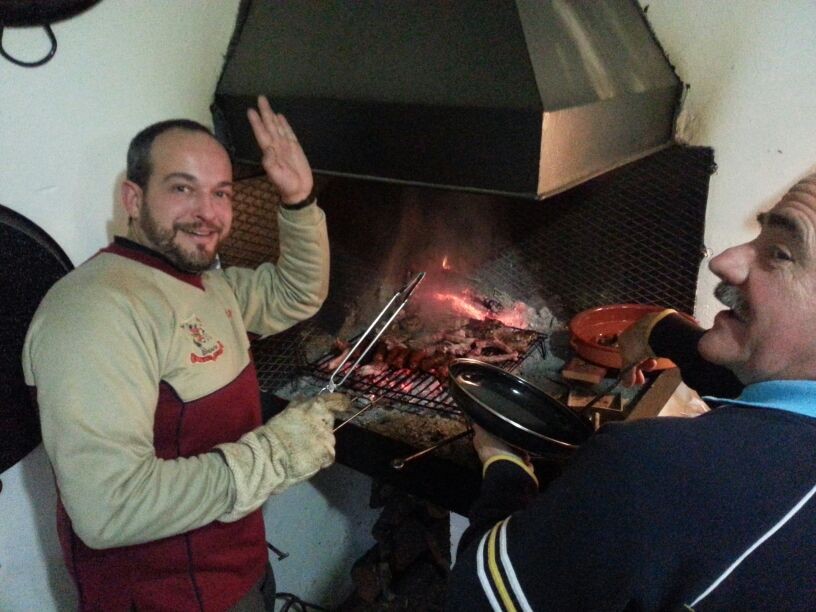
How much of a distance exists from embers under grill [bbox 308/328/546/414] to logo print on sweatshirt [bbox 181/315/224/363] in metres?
0.59

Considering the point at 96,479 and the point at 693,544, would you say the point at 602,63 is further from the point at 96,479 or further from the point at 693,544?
the point at 96,479

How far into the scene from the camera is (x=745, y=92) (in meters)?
1.60

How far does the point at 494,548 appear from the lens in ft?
2.92

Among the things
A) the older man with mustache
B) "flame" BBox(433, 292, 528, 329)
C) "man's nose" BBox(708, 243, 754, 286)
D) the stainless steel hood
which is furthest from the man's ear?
"flame" BBox(433, 292, 528, 329)

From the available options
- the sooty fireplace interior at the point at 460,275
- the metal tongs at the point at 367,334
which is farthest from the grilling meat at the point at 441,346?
the metal tongs at the point at 367,334

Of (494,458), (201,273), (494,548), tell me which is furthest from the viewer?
(201,273)

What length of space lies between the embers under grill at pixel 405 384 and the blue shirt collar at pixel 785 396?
0.82m

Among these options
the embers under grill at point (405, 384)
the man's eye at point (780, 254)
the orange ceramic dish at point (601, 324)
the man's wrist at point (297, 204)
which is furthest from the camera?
the orange ceramic dish at point (601, 324)

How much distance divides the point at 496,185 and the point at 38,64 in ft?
3.16

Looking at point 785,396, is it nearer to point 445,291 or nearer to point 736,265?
point 736,265

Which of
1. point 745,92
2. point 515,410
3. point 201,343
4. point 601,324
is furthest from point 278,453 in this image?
point 745,92

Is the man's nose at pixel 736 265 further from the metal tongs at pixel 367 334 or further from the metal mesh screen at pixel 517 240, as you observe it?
the metal mesh screen at pixel 517 240

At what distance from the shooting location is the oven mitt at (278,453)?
3.51 feet

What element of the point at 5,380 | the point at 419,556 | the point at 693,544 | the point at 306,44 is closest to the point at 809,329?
the point at 693,544
